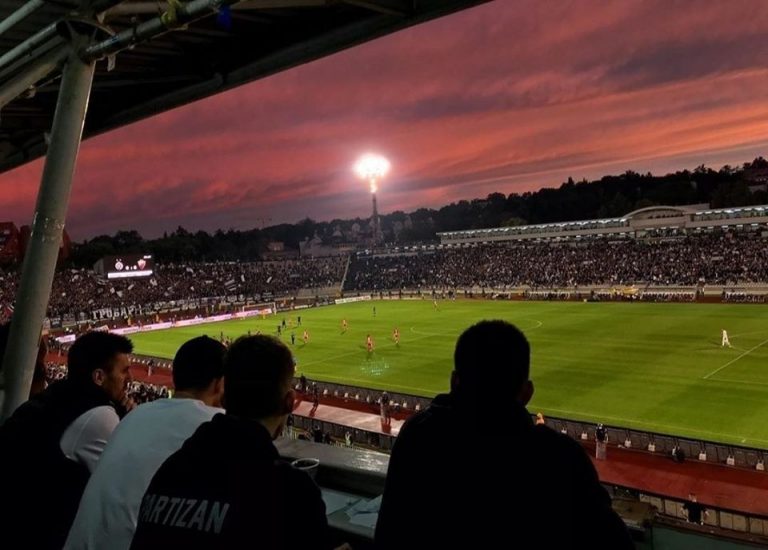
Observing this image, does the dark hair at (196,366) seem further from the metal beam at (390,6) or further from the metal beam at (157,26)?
the metal beam at (390,6)

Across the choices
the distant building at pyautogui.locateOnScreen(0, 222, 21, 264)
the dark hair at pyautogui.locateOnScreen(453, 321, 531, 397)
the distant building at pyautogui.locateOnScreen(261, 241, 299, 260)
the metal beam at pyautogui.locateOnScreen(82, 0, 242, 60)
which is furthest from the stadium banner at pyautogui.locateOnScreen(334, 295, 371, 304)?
the distant building at pyautogui.locateOnScreen(261, 241, 299, 260)

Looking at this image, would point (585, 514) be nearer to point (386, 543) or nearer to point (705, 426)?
point (386, 543)

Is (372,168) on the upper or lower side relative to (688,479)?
upper

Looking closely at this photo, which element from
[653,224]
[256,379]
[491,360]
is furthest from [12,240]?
[653,224]

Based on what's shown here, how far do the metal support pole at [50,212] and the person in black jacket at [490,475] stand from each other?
14.2ft

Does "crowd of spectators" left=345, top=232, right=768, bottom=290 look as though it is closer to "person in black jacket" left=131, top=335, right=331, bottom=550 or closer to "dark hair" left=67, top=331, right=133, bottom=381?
"dark hair" left=67, top=331, right=133, bottom=381

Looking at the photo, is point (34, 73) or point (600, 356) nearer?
point (34, 73)

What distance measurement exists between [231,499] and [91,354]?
2.51m

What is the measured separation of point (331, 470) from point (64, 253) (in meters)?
3.81

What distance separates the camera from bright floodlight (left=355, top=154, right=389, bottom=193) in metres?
76.5

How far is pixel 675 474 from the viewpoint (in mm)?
18609

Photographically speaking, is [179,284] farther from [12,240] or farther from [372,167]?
[12,240]

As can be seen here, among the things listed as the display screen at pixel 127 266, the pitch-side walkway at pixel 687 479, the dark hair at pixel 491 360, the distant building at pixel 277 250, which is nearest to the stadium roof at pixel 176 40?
the dark hair at pixel 491 360

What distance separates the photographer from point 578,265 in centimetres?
7400
